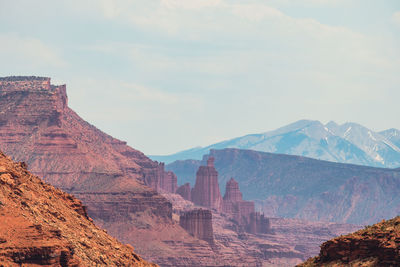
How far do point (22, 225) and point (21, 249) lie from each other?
2.71m

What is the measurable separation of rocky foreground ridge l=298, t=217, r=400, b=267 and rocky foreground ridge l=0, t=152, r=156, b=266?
12912 millimetres

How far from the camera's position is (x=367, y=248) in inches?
1786

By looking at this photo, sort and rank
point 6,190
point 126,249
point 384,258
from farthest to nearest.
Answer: point 126,249 → point 6,190 → point 384,258

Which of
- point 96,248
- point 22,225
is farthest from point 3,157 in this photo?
point 22,225

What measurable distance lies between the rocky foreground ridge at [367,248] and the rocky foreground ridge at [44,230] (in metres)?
12.9

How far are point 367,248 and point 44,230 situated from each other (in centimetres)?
1617

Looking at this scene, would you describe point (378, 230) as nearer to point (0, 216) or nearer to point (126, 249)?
point (0, 216)

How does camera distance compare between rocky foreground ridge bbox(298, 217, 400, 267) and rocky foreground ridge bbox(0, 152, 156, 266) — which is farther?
rocky foreground ridge bbox(0, 152, 156, 266)

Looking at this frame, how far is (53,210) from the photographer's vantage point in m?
61.4

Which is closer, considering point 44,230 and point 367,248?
point 367,248

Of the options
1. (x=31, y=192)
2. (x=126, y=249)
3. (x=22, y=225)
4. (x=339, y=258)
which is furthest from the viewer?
(x=126, y=249)

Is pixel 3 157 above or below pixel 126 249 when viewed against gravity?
above

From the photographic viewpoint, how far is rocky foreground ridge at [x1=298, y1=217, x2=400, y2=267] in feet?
143

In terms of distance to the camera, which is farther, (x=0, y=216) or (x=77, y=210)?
(x=77, y=210)
